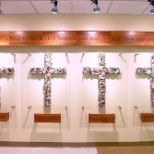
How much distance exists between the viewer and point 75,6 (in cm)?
405

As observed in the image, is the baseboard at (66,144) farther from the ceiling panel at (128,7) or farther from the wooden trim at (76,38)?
the ceiling panel at (128,7)

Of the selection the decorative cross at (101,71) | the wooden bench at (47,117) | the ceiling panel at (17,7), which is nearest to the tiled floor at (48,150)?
the wooden bench at (47,117)

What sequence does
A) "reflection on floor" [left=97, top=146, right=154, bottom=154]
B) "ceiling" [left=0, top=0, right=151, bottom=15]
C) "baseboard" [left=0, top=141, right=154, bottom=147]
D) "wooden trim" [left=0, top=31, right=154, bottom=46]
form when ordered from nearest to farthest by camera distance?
"ceiling" [left=0, top=0, right=151, bottom=15] → "reflection on floor" [left=97, top=146, right=154, bottom=154] → "wooden trim" [left=0, top=31, right=154, bottom=46] → "baseboard" [left=0, top=141, right=154, bottom=147]

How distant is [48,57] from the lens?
4.56 metres

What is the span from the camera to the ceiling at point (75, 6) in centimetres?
379

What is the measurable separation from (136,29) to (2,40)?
2.86 meters

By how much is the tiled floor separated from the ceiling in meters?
2.84

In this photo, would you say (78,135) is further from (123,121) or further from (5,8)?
(5,8)

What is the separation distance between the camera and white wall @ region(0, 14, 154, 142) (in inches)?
182

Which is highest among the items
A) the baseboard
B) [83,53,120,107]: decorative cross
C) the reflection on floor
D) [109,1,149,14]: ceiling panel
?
[109,1,149,14]: ceiling panel

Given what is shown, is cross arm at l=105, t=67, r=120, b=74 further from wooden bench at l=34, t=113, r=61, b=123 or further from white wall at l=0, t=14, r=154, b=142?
wooden bench at l=34, t=113, r=61, b=123

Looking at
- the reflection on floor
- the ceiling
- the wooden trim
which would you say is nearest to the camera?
the ceiling

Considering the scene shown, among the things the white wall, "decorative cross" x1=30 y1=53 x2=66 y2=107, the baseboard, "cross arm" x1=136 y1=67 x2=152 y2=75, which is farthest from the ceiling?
the baseboard

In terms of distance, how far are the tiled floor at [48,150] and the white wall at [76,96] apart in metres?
0.26
